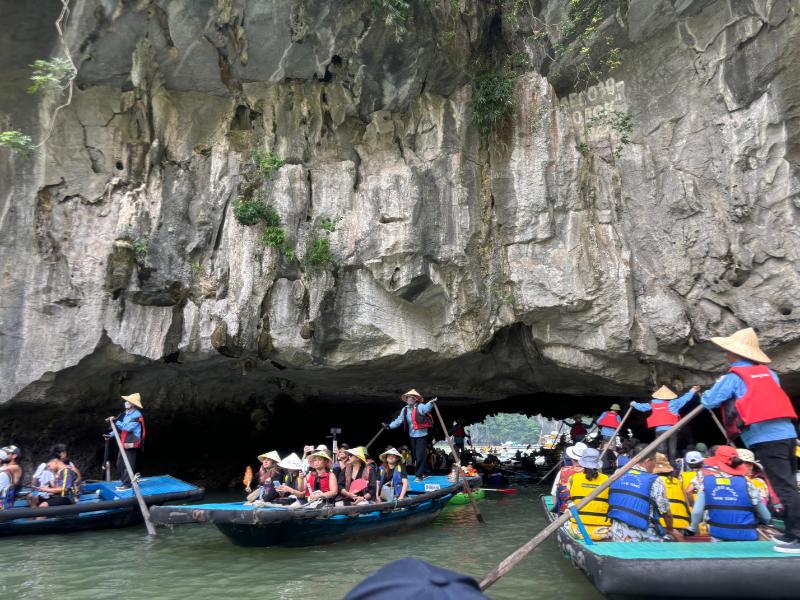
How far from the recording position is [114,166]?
39.0 ft

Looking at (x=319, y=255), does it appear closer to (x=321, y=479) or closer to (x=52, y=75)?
(x=321, y=479)

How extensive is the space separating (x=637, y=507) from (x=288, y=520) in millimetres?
4113

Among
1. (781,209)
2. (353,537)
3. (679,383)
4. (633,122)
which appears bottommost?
(353,537)

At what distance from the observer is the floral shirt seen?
5535 millimetres

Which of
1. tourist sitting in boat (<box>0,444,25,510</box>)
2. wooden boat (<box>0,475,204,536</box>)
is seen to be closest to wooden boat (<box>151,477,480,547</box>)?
wooden boat (<box>0,475,204,536</box>)

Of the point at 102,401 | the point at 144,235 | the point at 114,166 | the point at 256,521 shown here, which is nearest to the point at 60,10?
the point at 114,166

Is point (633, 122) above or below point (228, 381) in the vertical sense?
above

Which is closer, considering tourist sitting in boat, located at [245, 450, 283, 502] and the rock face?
tourist sitting in boat, located at [245, 450, 283, 502]

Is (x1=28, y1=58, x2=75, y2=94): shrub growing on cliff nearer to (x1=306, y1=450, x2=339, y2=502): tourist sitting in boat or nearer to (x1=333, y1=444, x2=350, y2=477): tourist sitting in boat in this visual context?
(x1=306, y1=450, x2=339, y2=502): tourist sitting in boat

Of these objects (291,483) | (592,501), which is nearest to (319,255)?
(291,483)

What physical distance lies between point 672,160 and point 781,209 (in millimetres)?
1956

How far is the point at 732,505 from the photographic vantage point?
17.5ft

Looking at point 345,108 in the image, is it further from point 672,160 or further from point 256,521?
point 256,521

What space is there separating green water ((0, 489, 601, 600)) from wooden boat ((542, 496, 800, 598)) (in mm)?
1320
